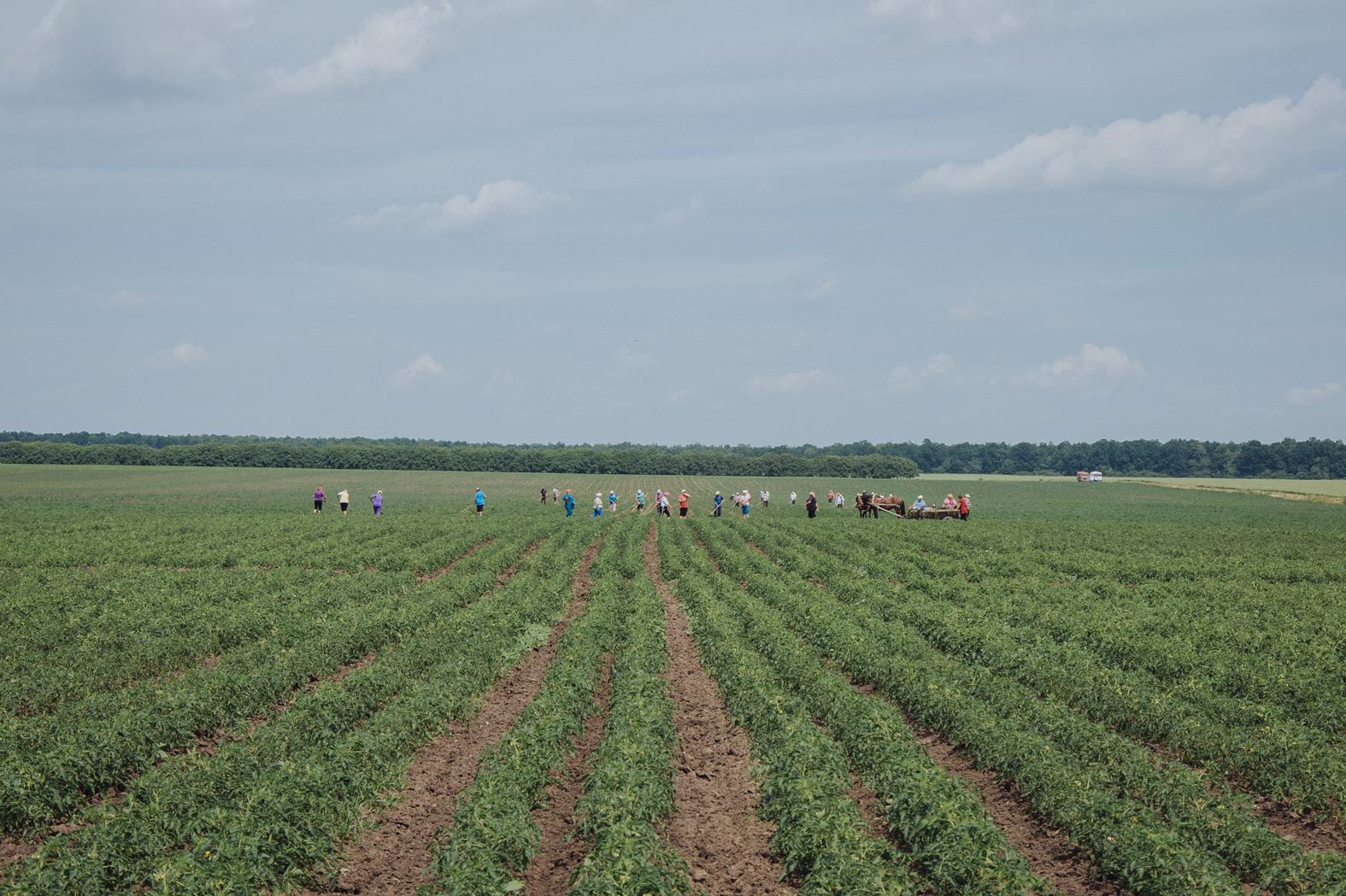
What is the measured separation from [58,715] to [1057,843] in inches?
512


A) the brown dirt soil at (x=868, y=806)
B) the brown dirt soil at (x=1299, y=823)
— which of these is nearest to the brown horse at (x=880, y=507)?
the brown dirt soil at (x=1299, y=823)

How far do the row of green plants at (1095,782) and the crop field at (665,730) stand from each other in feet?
0.16

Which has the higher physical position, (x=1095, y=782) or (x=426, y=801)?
(x=1095, y=782)

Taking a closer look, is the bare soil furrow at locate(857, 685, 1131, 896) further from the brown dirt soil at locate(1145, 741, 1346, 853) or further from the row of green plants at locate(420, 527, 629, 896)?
the row of green plants at locate(420, 527, 629, 896)

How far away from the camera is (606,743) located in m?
11.7

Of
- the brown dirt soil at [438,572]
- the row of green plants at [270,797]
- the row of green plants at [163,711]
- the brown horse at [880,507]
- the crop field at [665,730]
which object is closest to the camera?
the row of green plants at [270,797]

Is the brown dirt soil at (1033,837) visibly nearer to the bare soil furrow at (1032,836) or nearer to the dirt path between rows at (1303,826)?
the bare soil furrow at (1032,836)

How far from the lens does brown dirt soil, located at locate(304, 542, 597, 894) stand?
920 cm

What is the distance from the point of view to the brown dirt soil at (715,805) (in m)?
9.30

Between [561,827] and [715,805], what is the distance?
6.25ft

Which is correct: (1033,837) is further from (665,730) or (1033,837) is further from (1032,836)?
(665,730)

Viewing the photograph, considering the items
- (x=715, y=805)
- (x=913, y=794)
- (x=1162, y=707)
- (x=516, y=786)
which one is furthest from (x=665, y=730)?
(x=1162, y=707)

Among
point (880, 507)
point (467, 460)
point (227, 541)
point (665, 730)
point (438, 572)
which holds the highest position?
point (467, 460)

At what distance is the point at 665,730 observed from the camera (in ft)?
41.6
